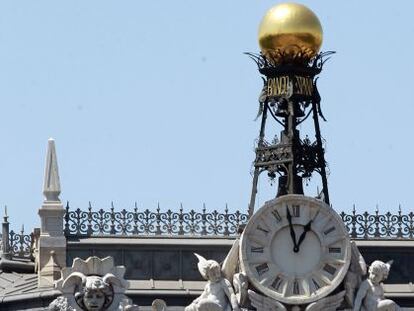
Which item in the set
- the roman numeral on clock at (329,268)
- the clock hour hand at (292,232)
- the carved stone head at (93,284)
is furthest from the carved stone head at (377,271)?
the carved stone head at (93,284)

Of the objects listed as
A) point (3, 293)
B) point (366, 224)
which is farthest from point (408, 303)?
point (3, 293)

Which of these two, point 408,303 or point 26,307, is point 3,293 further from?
point 408,303

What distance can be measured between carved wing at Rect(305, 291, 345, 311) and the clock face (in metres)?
0.13

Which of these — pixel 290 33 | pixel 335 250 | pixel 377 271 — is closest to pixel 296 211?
pixel 335 250

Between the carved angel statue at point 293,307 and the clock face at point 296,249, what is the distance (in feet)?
0.42

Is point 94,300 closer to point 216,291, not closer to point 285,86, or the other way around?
point 216,291

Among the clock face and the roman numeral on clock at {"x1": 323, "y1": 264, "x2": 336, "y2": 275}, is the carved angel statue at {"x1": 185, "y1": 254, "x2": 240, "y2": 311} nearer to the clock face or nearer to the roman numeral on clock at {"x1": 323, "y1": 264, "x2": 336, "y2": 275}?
the clock face

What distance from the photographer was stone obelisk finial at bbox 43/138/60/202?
116 m

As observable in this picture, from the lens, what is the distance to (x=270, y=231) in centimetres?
11294

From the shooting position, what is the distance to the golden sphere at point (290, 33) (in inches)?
4648

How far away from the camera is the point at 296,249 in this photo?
113 metres

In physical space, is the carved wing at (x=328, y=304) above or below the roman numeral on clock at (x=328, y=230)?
below

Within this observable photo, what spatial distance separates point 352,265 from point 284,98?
605 centimetres

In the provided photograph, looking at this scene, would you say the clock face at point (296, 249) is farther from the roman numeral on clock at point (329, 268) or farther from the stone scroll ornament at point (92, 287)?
the stone scroll ornament at point (92, 287)
